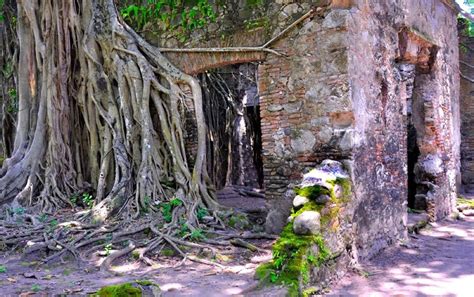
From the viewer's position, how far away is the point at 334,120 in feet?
17.3

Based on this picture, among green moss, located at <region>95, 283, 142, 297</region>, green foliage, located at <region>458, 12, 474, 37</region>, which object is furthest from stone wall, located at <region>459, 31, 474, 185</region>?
green moss, located at <region>95, 283, 142, 297</region>

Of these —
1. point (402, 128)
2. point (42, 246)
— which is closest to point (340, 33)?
point (402, 128)

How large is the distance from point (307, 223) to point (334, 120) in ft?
5.11

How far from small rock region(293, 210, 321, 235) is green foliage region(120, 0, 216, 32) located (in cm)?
313

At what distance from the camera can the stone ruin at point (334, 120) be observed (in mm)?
4602

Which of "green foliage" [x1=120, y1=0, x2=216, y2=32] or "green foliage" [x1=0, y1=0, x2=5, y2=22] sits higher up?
"green foliage" [x1=0, y1=0, x2=5, y2=22]

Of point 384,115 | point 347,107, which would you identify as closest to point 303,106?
point 347,107

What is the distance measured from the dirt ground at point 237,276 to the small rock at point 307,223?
56cm

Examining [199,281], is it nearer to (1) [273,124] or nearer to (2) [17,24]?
(1) [273,124]

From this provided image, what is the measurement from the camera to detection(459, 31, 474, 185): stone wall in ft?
33.8

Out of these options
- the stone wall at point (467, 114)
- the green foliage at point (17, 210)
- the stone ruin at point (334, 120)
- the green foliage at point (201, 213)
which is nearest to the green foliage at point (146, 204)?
the green foliage at point (201, 213)

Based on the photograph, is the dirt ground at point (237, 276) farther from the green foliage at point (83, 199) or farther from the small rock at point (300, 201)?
the green foliage at point (83, 199)

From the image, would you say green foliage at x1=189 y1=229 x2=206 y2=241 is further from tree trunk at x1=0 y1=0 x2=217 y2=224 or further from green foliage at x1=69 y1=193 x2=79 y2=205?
green foliage at x1=69 y1=193 x2=79 y2=205

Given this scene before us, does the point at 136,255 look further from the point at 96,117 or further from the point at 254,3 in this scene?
the point at 254,3
